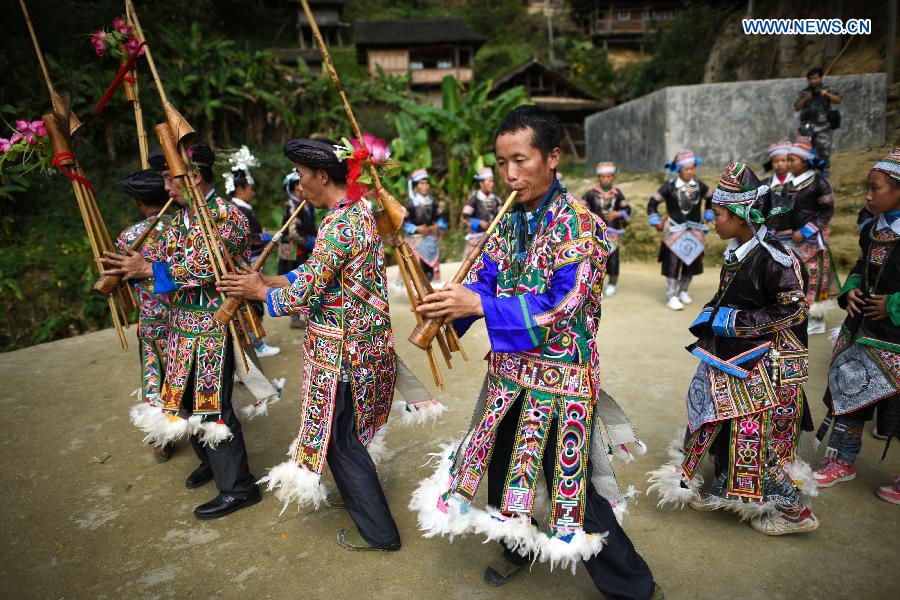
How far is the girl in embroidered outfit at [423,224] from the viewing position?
8227mm

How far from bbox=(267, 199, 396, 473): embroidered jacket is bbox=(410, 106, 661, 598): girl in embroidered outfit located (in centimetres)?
61

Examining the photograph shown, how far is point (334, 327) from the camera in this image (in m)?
2.69

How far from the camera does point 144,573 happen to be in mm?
2746

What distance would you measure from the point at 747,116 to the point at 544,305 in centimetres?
1195

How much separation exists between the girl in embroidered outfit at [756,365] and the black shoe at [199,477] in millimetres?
2893

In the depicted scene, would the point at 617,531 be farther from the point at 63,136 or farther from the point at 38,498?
the point at 63,136

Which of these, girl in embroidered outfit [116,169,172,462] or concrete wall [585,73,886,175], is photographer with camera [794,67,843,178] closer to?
concrete wall [585,73,886,175]

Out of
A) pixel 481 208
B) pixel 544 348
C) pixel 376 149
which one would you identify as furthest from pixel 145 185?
pixel 481 208

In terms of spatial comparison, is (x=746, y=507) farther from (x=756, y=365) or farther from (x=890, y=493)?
(x=890, y=493)

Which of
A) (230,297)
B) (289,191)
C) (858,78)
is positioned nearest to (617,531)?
(230,297)

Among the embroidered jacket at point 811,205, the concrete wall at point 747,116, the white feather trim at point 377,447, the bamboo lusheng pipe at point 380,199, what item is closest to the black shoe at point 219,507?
the white feather trim at point 377,447

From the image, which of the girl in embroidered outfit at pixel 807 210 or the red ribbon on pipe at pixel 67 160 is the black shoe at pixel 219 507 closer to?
the red ribbon on pipe at pixel 67 160

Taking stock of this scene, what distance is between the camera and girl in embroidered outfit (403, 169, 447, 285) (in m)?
8.23

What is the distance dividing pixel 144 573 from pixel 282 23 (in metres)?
41.0
